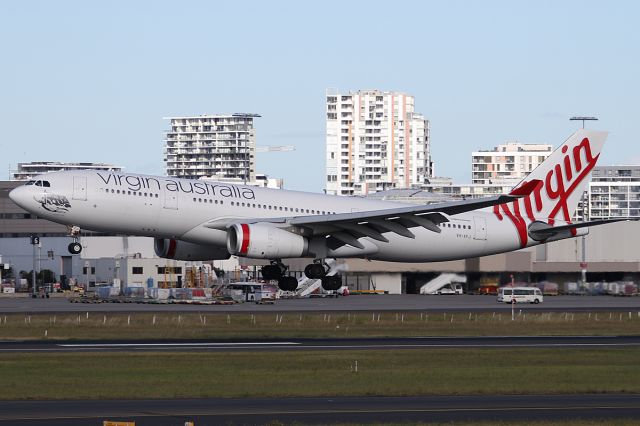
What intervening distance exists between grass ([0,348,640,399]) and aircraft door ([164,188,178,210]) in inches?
487

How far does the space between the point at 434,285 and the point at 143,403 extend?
72.7 meters

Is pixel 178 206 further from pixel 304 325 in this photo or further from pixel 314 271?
pixel 304 325

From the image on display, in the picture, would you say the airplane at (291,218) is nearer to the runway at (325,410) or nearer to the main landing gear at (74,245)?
the main landing gear at (74,245)

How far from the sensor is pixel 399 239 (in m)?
63.8

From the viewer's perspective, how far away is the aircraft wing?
57781mm

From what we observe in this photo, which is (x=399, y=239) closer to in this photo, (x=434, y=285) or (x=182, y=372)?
(x=182, y=372)

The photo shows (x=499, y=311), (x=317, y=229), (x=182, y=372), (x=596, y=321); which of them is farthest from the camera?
(x=499, y=311)

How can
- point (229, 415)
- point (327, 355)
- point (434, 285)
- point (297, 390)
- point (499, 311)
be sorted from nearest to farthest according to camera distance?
1. point (229, 415)
2. point (297, 390)
3. point (327, 355)
4. point (499, 311)
5. point (434, 285)

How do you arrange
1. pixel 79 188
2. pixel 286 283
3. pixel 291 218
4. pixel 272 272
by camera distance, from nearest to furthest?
pixel 79 188 → pixel 291 218 → pixel 286 283 → pixel 272 272

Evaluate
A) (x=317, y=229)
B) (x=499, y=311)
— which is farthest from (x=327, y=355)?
(x=499, y=311)

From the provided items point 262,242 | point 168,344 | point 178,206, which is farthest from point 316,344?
point 178,206

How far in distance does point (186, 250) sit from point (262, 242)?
5565mm

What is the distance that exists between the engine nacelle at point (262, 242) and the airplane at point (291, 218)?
0.06 m

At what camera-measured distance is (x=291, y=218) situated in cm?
5966
